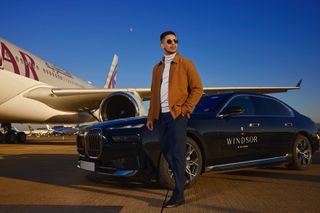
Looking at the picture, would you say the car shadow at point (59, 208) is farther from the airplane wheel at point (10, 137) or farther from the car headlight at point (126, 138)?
the airplane wheel at point (10, 137)

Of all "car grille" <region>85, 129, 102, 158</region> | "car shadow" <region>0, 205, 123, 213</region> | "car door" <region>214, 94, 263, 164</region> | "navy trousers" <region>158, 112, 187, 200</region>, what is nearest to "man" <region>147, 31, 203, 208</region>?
"navy trousers" <region>158, 112, 187, 200</region>

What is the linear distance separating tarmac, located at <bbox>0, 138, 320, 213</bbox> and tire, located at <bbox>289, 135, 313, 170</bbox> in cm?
20

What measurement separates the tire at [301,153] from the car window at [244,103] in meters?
1.06

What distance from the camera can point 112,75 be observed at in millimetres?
25469

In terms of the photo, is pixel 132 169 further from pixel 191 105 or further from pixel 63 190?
pixel 191 105

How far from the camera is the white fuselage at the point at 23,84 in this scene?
1207 cm

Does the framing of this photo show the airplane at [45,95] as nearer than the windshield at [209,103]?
No

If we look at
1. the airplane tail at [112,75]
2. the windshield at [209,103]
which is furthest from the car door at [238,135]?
the airplane tail at [112,75]

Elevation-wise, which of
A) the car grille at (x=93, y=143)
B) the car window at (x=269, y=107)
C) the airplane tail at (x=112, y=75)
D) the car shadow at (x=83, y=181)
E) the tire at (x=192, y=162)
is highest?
the airplane tail at (x=112, y=75)

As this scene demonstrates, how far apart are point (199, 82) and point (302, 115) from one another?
3501mm

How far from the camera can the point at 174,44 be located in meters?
3.51

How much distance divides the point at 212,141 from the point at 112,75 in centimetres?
2144

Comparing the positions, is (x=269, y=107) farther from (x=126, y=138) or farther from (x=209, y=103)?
(x=126, y=138)

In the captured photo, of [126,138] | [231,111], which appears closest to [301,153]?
[231,111]
